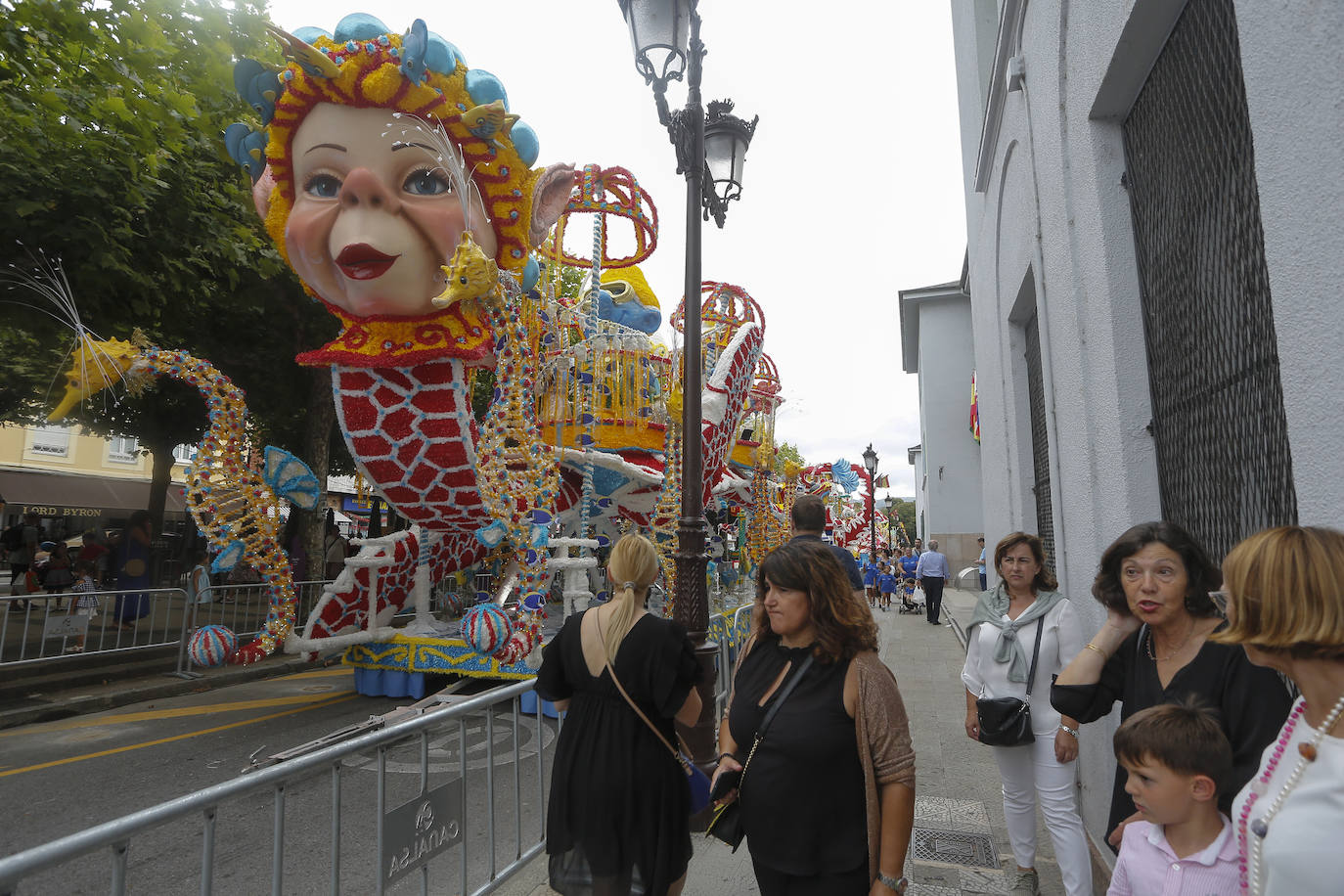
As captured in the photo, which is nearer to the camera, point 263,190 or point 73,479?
point 263,190

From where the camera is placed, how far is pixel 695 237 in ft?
17.0

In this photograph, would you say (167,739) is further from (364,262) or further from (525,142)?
(525,142)

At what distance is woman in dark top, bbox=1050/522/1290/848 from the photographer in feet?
6.40

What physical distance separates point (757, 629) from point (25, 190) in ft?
26.8

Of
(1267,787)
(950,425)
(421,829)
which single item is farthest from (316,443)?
(950,425)

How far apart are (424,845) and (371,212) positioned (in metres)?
5.11

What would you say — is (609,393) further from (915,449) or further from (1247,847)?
(915,449)

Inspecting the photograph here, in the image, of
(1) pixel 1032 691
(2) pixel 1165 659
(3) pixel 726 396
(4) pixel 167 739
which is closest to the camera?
(2) pixel 1165 659

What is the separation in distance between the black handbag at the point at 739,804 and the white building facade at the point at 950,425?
78.2 ft

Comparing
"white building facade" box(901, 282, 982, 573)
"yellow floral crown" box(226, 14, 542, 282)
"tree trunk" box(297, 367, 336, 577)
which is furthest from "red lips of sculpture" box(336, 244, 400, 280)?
"white building facade" box(901, 282, 982, 573)

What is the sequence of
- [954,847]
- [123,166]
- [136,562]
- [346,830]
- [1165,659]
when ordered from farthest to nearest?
[136,562]
[123,166]
[346,830]
[954,847]
[1165,659]

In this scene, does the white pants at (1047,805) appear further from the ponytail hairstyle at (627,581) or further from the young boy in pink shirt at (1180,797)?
the ponytail hairstyle at (627,581)

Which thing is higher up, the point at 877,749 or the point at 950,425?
the point at 950,425

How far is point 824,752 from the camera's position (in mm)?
2242
